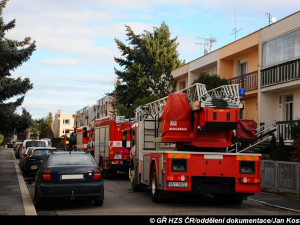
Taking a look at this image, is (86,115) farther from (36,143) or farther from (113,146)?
(113,146)

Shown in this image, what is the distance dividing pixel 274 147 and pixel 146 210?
43.5 ft

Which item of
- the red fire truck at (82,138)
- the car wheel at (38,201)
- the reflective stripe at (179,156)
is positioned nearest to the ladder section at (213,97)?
the reflective stripe at (179,156)

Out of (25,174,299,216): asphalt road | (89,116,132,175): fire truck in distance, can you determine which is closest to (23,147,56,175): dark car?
(89,116,132,175): fire truck in distance

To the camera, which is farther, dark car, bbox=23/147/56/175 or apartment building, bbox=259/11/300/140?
dark car, bbox=23/147/56/175

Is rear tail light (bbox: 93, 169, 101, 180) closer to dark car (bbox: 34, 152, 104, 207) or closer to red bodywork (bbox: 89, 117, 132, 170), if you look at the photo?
dark car (bbox: 34, 152, 104, 207)

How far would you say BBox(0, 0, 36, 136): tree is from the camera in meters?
23.7

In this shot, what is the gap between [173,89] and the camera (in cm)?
4219

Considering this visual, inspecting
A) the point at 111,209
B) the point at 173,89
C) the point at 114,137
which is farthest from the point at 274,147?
the point at 173,89

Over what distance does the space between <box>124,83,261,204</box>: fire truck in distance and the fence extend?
322 cm

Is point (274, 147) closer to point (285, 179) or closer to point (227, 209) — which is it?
point (285, 179)

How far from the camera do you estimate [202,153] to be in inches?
515

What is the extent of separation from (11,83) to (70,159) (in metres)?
12.8

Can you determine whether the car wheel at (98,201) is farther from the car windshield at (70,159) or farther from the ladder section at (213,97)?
the ladder section at (213,97)

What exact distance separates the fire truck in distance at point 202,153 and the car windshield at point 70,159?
198 centimetres
